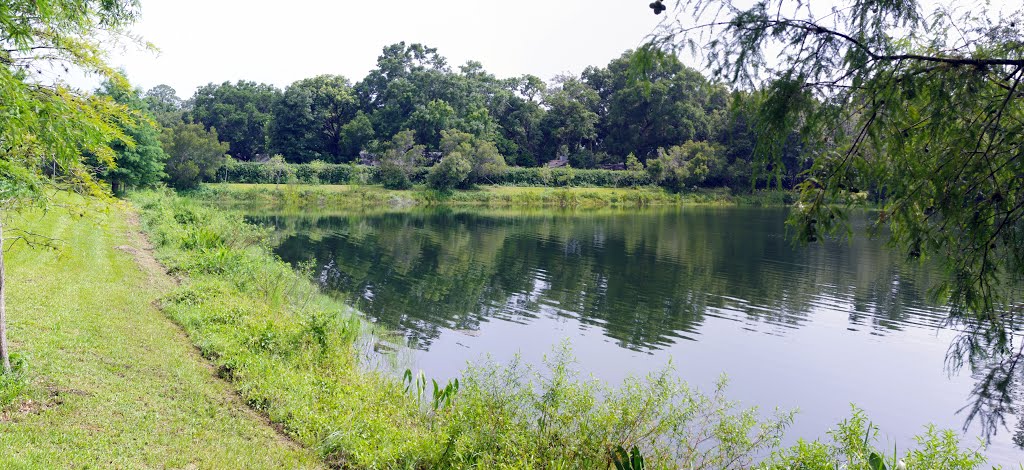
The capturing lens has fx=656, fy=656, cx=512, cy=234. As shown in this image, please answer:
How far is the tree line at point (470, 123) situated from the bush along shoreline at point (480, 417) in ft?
191

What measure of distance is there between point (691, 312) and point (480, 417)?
13452mm

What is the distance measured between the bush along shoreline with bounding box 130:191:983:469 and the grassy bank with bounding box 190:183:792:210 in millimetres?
49229

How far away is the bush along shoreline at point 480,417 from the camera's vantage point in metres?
6.79

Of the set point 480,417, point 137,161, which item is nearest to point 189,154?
point 137,161

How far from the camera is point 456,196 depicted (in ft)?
228

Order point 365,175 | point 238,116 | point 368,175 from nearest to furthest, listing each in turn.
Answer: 1. point 365,175
2. point 368,175
3. point 238,116

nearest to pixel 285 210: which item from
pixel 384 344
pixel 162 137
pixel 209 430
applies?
pixel 162 137

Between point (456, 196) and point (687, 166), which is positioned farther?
point (687, 166)

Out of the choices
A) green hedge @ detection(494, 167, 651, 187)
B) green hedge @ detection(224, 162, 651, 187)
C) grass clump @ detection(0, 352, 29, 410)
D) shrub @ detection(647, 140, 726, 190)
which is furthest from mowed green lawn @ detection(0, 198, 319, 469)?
shrub @ detection(647, 140, 726, 190)

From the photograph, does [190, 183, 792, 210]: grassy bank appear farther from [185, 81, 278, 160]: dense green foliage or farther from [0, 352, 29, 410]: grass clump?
[0, 352, 29, 410]: grass clump

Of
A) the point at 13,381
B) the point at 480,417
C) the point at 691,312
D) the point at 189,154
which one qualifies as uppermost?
the point at 189,154

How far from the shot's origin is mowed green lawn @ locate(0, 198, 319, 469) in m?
6.22

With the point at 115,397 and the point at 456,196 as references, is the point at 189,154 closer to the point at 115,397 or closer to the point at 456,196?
the point at 456,196

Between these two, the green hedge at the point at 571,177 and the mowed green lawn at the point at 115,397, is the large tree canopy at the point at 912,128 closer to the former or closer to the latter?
the mowed green lawn at the point at 115,397
